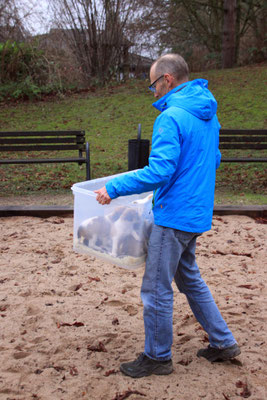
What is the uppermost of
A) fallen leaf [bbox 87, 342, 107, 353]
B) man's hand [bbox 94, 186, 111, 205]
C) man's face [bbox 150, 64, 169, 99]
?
man's face [bbox 150, 64, 169, 99]

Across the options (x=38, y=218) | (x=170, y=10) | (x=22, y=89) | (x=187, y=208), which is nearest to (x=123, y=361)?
(x=187, y=208)

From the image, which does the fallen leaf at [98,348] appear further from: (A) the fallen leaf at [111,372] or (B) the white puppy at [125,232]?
(B) the white puppy at [125,232]

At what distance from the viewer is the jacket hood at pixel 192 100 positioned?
2.38 meters

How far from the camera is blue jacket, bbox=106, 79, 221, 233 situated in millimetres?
2289

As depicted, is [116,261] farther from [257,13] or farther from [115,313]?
[257,13]

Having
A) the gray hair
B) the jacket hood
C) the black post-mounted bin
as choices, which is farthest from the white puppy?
the black post-mounted bin

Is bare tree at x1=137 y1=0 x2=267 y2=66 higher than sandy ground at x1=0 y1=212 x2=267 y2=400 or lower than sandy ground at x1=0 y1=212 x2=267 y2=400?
higher

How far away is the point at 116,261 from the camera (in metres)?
2.64

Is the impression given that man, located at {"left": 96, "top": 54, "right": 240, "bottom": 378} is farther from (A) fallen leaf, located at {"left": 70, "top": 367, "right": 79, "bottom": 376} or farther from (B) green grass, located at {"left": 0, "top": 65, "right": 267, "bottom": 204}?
(B) green grass, located at {"left": 0, "top": 65, "right": 267, "bottom": 204}

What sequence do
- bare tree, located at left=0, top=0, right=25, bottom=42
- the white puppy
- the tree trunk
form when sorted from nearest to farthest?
1. the white puppy
2. bare tree, located at left=0, top=0, right=25, bottom=42
3. the tree trunk

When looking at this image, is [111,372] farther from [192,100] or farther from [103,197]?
[192,100]

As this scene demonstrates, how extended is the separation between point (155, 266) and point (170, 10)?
19378 millimetres

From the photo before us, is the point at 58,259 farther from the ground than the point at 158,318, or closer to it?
closer to it

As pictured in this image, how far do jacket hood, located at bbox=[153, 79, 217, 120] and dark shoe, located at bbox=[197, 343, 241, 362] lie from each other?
1421 millimetres
